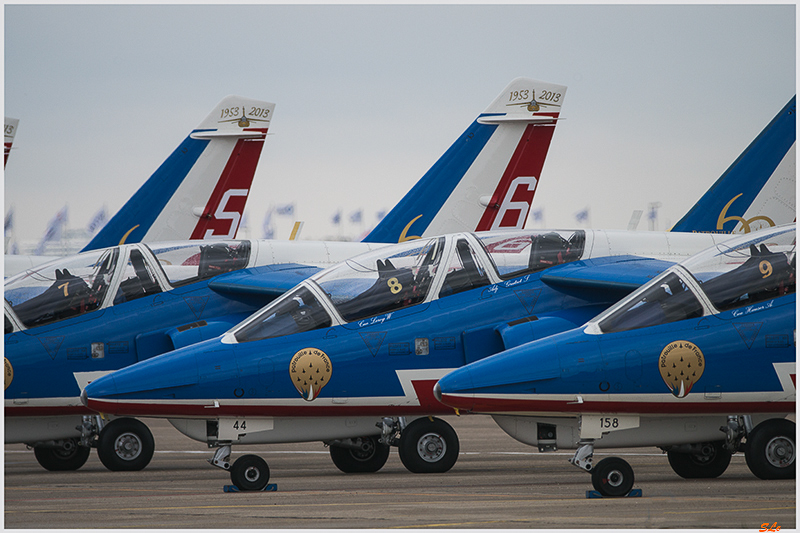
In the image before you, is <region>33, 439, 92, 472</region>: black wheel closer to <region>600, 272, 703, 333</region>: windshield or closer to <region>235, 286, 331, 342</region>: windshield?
<region>235, 286, 331, 342</region>: windshield

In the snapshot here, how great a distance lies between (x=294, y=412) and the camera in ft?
40.5

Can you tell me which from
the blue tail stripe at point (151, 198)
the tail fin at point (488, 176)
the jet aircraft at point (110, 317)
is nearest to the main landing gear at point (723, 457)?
the jet aircraft at point (110, 317)

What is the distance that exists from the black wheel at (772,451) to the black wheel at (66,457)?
29.1 ft

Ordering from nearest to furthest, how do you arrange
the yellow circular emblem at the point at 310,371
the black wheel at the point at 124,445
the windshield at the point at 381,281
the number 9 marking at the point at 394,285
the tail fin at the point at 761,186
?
the yellow circular emblem at the point at 310,371 → the windshield at the point at 381,281 → the number 9 marking at the point at 394,285 → the black wheel at the point at 124,445 → the tail fin at the point at 761,186

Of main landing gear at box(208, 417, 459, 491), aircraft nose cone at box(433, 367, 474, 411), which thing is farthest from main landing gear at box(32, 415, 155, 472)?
aircraft nose cone at box(433, 367, 474, 411)

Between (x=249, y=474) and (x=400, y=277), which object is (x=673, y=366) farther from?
(x=249, y=474)

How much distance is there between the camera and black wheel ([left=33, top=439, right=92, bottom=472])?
15.1 m

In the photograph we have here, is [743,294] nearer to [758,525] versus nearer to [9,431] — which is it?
[758,525]

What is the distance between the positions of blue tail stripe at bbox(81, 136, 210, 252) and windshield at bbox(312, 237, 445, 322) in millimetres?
7002

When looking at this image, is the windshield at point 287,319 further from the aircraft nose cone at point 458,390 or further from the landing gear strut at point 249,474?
the aircraft nose cone at point 458,390

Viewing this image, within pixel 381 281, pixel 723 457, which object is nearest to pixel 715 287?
pixel 723 457

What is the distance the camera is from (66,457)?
15203 millimetres

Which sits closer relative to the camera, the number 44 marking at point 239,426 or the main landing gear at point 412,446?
the number 44 marking at point 239,426

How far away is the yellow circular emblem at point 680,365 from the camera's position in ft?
35.4
